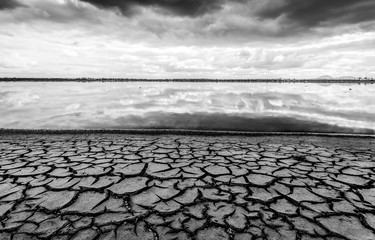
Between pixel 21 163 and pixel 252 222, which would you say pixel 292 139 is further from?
pixel 21 163

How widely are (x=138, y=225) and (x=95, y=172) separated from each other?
1.54 metres

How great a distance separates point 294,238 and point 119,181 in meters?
2.10

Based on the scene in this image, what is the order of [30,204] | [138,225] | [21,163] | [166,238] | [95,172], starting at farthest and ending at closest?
[21,163] < [95,172] < [30,204] < [138,225] < [166,238]

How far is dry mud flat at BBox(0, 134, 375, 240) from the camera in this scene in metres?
2.19

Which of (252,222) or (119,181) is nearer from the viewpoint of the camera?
(252,222)

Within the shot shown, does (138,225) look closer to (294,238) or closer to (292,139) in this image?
(294,238)

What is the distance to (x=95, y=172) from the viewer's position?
3500 mm

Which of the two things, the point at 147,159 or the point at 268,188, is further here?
the point at 147,159

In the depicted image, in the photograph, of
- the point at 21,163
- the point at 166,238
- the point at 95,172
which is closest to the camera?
the point at 166,238

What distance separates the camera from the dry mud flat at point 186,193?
2.19 metres

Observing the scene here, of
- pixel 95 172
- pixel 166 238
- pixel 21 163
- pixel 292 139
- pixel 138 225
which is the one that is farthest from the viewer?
pixel 292 139

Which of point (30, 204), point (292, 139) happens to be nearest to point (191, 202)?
point (30, 204)

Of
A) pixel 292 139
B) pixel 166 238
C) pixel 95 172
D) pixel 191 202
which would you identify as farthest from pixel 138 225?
pixel 292 139

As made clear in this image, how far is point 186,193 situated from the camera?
2863 mm
